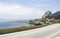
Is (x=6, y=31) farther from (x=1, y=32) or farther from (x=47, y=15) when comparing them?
(x=47, y=15)

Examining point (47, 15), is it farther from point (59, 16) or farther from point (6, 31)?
point (6, 31)

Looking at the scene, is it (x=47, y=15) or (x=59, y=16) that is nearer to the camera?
(x=59, y=16)

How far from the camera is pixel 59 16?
16425 centimetres

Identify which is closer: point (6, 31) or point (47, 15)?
point (6, 31)

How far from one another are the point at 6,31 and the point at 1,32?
3.76 ft

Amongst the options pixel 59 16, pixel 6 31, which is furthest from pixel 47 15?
pixel 6 31

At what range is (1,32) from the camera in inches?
799

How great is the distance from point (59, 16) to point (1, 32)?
485 ft

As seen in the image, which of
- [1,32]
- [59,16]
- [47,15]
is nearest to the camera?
[1,32]

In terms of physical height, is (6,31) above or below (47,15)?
below

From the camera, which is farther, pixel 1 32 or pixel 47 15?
pixel 47 15

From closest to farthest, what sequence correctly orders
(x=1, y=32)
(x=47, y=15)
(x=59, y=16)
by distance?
(x=1, y=32)
(x=59, y=16)
(x=47, y=15)

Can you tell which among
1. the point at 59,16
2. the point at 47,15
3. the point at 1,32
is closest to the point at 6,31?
the point at 1,32

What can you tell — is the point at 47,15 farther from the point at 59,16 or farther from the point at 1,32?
the point at 1,32
